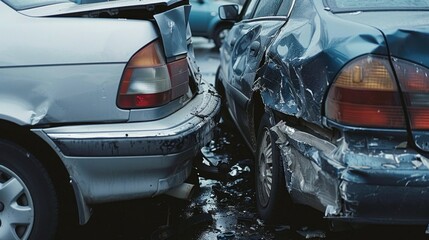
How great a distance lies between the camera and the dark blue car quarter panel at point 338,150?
8.23 feet

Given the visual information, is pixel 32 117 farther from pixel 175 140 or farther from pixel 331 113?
pixel 331 113

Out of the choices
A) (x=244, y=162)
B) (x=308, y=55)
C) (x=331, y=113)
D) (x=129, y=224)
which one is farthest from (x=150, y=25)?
(x=244, y=162)

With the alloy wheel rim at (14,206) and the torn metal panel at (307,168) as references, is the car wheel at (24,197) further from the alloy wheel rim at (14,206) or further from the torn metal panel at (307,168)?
the torn metal panel at (307,168)

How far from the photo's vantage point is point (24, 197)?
2990mm

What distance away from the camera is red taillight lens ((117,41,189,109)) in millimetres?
2936

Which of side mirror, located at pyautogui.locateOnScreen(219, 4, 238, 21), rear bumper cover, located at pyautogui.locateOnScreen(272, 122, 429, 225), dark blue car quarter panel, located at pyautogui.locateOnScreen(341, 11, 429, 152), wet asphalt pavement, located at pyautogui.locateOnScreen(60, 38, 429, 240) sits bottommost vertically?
wet asphalt pavement, located at pyautogui.locateOnScreen(60, 38, 429, 240)

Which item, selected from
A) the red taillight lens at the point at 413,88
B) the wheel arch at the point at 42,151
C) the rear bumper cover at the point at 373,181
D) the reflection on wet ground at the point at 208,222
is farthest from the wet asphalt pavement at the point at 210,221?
the red taillight lens at the point at 413,88

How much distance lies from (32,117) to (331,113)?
1.47 m

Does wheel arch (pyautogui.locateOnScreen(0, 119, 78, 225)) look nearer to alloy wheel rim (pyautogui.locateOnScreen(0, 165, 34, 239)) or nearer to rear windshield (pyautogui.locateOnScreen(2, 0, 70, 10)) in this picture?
alloy wheel rim (pyautogui.locateOnScreen(0, 165, 34, 239))

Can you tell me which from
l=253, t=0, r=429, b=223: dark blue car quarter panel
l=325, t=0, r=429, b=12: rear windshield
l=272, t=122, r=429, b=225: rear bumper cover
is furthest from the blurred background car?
l=272, t=122, r=429, b=225: rear bumper cover

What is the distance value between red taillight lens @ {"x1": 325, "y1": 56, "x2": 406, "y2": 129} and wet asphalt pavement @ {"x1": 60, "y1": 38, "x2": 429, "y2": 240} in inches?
44.3

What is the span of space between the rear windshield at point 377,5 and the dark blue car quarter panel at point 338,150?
0.11 m

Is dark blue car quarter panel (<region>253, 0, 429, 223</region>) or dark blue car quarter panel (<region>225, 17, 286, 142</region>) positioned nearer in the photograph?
dark blue car quarter panel (<region>253, 0, 429, 223</region>)

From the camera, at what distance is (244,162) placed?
16.3 ft
